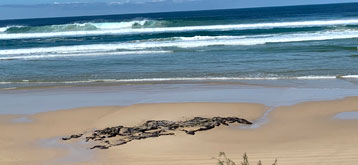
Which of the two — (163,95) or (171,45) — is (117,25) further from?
(163,95)

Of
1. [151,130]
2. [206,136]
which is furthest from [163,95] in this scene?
[206,136]

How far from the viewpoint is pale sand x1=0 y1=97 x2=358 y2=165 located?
677cm

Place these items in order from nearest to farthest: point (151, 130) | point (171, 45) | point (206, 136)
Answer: point (206, 136), point (151, 130), point (171, 45)

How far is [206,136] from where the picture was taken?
7.86 metres

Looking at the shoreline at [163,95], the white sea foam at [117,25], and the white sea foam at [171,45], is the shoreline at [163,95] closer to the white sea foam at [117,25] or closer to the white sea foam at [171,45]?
the white sea foam at [171,45]

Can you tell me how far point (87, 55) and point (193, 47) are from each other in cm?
620

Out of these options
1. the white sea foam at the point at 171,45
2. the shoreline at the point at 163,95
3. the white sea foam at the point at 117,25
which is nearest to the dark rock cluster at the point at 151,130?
the shoreline at the point at 163,95

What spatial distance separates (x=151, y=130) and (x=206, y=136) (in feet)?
3.72

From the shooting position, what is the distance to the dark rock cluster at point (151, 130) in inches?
308

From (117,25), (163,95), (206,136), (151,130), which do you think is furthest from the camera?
(117,25)

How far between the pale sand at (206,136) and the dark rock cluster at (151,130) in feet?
0.78

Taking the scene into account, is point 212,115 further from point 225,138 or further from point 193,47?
point 193,47

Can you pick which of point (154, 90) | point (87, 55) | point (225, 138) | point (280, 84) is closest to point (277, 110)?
point (225, 138)

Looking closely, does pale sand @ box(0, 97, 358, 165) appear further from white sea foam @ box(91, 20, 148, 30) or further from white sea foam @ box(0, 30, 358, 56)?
white sea foam @ box(91, 20, 148, 30)
